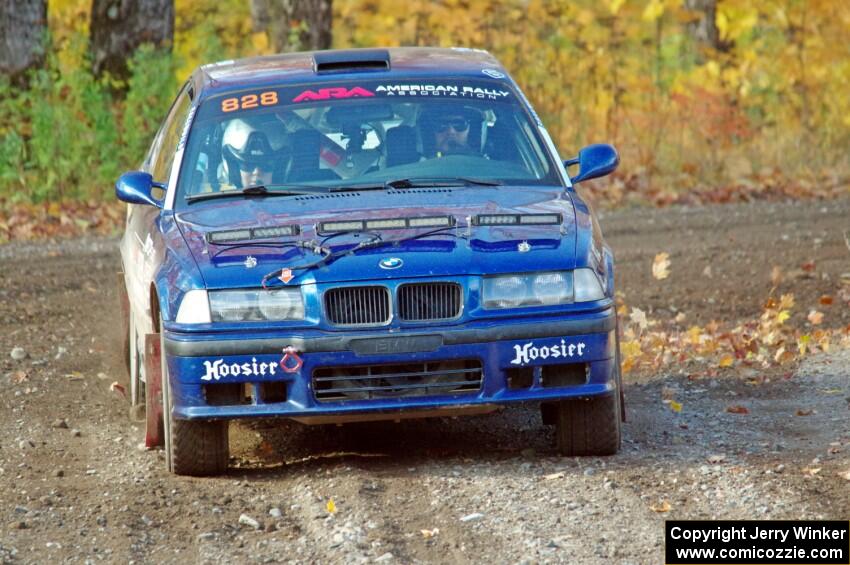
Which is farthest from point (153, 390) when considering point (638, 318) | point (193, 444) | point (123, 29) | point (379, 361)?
point (123, 29)

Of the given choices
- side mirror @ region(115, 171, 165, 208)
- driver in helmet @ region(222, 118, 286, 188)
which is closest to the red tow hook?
driver in helmet @ region(222, 118, 286, 188)

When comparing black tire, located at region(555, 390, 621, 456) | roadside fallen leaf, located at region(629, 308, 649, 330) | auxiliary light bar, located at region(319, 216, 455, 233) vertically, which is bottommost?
roadside fallen leaf, located at region(629, 308, 649, 330)

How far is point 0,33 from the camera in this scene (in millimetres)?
18500

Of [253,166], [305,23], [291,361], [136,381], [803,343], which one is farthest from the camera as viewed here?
[305,23]

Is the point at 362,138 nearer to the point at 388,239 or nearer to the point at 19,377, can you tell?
the point at 388,239

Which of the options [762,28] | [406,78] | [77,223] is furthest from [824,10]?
[406,78]

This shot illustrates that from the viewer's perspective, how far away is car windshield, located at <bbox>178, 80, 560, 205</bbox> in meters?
7.62

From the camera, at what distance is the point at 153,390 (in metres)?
7.13

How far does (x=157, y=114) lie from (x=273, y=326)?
12.2m

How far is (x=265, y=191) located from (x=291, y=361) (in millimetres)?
1177

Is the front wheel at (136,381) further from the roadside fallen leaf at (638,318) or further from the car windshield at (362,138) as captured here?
the roadside fallen leaf at (638,318)

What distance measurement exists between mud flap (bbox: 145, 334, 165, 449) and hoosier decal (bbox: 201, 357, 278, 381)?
54 cm

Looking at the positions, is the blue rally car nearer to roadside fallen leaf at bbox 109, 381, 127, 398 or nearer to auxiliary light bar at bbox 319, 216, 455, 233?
auxiliary light bar at bbox 319, 216, 455, 233

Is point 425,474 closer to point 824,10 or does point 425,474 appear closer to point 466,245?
point 466,245
